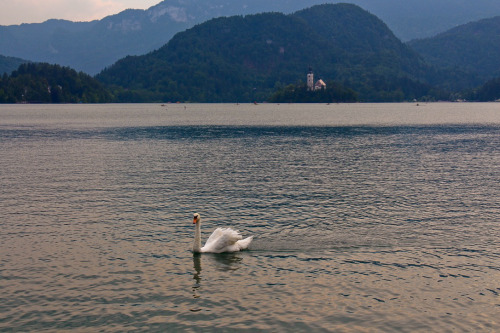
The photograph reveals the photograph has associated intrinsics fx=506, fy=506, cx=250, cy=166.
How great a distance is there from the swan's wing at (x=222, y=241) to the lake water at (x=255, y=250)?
64 centimetres

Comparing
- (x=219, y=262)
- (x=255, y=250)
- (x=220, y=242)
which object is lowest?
(x=219, y=262)

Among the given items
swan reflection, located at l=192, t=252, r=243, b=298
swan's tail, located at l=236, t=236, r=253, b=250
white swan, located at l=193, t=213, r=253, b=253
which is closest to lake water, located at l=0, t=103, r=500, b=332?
swan reflection, located at l=192, t=252, r=243, b=298

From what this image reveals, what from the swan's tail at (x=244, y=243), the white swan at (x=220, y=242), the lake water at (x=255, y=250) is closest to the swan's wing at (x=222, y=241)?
the white swan at (x=220, y=242)

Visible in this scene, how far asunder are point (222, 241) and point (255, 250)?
217 cm

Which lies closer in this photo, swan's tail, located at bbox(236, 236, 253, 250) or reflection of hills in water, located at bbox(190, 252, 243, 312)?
reflection of hills in water, located at bbox(190, 252, 243, 312)

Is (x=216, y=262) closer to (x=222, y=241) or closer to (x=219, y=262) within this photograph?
(x=219, y=262)

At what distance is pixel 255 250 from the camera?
3002 centimetres

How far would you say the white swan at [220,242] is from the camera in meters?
29.1

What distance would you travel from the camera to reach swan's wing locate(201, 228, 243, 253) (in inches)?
1146

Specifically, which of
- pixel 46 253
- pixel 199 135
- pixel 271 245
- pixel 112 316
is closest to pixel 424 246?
pixel 271 245

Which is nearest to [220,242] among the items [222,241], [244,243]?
[222,241]

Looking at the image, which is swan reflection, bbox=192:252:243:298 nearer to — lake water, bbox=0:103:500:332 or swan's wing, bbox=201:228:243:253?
lake water, bbox=0:103:500:332

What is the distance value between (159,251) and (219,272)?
4595mm

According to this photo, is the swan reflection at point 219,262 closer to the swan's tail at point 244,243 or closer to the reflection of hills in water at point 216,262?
the reflection of hills in water at point 216,262
